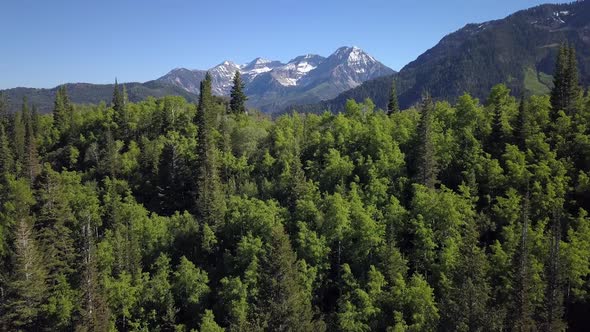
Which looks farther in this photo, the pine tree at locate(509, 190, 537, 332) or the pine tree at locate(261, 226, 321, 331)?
the pine tree at locate(261, 226, 321, 331)

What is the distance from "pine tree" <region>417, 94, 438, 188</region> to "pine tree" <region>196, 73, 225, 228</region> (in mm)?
31641

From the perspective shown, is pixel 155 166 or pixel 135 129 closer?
pixel 155 166

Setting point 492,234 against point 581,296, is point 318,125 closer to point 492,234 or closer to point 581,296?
point 492,234

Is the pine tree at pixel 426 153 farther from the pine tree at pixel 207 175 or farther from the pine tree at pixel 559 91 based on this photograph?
the pine tree at pixel 207 175

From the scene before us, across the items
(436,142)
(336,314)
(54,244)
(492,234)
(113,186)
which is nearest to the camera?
(336,314)

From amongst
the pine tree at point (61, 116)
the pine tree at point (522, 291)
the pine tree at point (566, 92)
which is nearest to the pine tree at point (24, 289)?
the pine tree at point (522, 291)

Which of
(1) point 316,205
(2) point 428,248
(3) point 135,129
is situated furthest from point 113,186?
(2) point 428,248

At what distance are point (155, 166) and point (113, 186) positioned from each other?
10445 mm

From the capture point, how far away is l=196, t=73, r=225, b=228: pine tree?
69.4m

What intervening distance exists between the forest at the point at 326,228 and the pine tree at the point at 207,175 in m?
0.35

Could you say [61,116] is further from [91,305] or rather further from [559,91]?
[559,91]

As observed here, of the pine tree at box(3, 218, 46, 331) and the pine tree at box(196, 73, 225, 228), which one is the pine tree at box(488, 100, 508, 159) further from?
the pine tree at box(3, 218, 46, 331)

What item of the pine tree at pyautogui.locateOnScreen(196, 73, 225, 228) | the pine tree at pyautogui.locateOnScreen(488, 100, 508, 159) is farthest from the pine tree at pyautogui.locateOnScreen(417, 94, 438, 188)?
the pine tree at pyautogui.locateOnScreen(196, 73, 225, 228)

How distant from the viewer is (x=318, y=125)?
9238 centimetres
